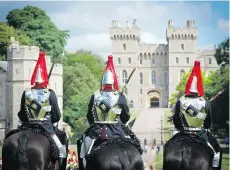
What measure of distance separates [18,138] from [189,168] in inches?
122

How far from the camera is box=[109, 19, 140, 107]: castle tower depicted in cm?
11144

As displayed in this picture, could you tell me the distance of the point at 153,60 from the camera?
11431 cm

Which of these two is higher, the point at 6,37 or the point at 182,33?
the point at 182,33

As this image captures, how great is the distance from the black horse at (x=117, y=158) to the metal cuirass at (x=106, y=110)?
0.77m

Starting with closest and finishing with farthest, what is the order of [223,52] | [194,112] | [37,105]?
1. [194,112]
2. [37,105]
3. [223,52]

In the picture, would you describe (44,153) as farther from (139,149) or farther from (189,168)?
(189,168)

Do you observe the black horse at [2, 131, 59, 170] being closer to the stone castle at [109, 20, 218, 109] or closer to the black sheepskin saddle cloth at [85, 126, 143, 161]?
the black sheepskin saddle cloth at [85, 126, 143, 161]

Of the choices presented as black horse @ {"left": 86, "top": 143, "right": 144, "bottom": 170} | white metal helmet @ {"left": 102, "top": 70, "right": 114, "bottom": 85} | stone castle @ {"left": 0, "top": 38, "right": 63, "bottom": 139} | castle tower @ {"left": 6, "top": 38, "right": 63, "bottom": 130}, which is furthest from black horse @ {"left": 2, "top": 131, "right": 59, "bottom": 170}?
castle tower @ {"left": 6, "top": 38, "right": 63, "bottom": 130}

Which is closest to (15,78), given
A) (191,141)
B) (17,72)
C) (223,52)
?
(17,72)

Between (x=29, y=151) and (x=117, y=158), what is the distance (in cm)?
162

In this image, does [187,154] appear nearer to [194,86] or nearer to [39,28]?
[194,86]

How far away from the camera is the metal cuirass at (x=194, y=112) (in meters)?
12.1

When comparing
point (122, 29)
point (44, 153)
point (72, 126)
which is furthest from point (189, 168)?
point (122, 29)

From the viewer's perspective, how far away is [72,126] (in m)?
54.4
